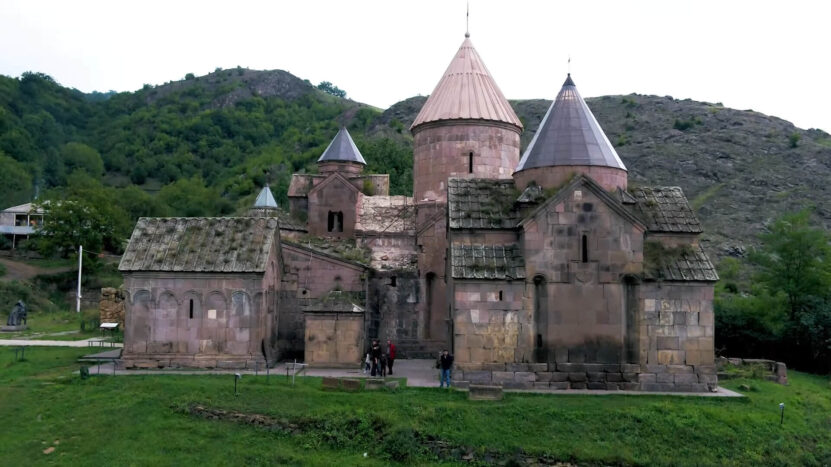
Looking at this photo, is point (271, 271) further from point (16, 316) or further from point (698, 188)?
point (698, 188)

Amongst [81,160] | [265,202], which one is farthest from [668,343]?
[81,160]

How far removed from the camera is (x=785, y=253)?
22219 mm

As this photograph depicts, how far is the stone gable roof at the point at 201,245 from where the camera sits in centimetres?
1655

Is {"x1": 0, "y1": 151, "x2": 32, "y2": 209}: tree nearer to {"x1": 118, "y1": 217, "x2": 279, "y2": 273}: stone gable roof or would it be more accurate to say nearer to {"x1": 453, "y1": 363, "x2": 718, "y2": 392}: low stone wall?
{"x1": 118, "y1": 217, "x2": 279, "y2": 273}: stone gable roof

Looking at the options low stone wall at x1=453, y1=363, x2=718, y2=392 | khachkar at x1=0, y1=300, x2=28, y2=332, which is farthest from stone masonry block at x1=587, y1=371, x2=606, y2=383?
khachkar at x1=0, y1=300, x2=28, y2=332

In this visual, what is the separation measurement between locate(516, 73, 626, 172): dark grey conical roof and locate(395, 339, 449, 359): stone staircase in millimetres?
5771

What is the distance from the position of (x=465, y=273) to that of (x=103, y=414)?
7.07 meters

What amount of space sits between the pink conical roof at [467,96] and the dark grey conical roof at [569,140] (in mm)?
4192

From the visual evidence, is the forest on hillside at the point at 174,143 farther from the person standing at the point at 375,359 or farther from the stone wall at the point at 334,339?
the person standing at the point at 375,359

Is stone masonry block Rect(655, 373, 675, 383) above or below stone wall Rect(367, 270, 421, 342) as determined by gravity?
below

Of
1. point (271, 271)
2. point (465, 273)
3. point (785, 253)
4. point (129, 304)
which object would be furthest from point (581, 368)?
point (785, 253)

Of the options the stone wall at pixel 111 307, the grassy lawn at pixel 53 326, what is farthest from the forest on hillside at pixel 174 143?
the stone wall at pixel 111 307

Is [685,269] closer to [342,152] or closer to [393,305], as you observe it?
[393,305]

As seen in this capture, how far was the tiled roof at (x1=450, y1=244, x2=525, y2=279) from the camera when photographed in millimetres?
14445
